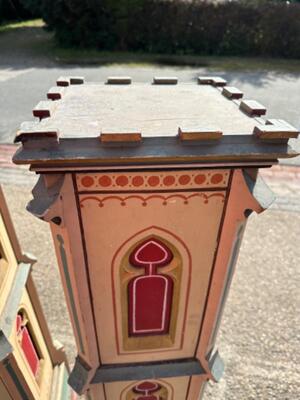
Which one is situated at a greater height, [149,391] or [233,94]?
[233,94]

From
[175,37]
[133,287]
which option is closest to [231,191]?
[133,287]

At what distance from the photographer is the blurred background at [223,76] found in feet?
18.0

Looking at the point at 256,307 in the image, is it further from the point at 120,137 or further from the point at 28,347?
the point at 120,137

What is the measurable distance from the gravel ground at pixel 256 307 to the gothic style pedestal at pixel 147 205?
2.14 meters

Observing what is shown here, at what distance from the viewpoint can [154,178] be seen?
2.18 meters

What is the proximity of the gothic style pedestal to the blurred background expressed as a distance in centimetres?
248

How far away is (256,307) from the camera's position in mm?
6098

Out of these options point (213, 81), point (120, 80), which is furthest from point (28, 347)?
point (213, 81)

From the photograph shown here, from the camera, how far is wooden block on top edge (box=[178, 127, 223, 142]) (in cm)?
193

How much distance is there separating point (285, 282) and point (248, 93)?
7943 millimetres

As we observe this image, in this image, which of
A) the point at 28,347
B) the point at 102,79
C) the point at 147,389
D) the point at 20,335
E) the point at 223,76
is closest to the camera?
the point at 20,335

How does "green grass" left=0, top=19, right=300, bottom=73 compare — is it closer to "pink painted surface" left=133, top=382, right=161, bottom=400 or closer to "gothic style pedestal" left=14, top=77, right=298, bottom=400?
"gothic style pedestal" left=14, top=77, right=298, bottom=400

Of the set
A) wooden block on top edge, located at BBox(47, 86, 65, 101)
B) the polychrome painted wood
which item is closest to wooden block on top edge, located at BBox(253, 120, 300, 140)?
wooden block on top edge, located at BBox(47, 86, 65, 101)

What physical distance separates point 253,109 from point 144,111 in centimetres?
73
